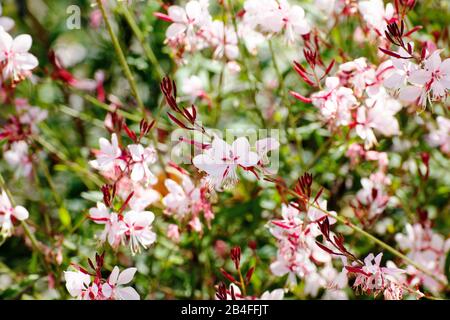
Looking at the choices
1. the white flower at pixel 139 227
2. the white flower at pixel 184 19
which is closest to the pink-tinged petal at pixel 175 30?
the white flower at pixel 184 19

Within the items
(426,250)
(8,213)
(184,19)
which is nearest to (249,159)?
(184,19)

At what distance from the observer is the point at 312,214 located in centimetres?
120

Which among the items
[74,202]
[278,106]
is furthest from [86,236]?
[278,106]

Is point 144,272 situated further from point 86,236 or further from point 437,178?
point 437,178

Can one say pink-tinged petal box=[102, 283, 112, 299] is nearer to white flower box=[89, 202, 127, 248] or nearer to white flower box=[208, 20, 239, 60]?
white flower box=[89, 202, 127, 248]

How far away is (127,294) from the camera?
1.12 meters

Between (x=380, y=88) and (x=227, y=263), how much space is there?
623mm

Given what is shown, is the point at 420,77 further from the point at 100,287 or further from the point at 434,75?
the point at 100,287

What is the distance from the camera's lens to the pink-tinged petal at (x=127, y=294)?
1.12 meters

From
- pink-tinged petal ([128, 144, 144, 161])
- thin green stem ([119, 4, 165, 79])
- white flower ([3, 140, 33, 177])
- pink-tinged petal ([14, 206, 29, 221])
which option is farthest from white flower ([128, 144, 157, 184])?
white flower ([3, 140, 33, 177])

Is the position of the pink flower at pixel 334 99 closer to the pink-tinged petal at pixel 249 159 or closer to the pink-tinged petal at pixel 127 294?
the pink-tinged petal at pixel 249 159

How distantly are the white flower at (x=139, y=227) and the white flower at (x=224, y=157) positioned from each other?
0.19m

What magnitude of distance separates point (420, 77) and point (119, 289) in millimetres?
596

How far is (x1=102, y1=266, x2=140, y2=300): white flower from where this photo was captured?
3.67 ft
